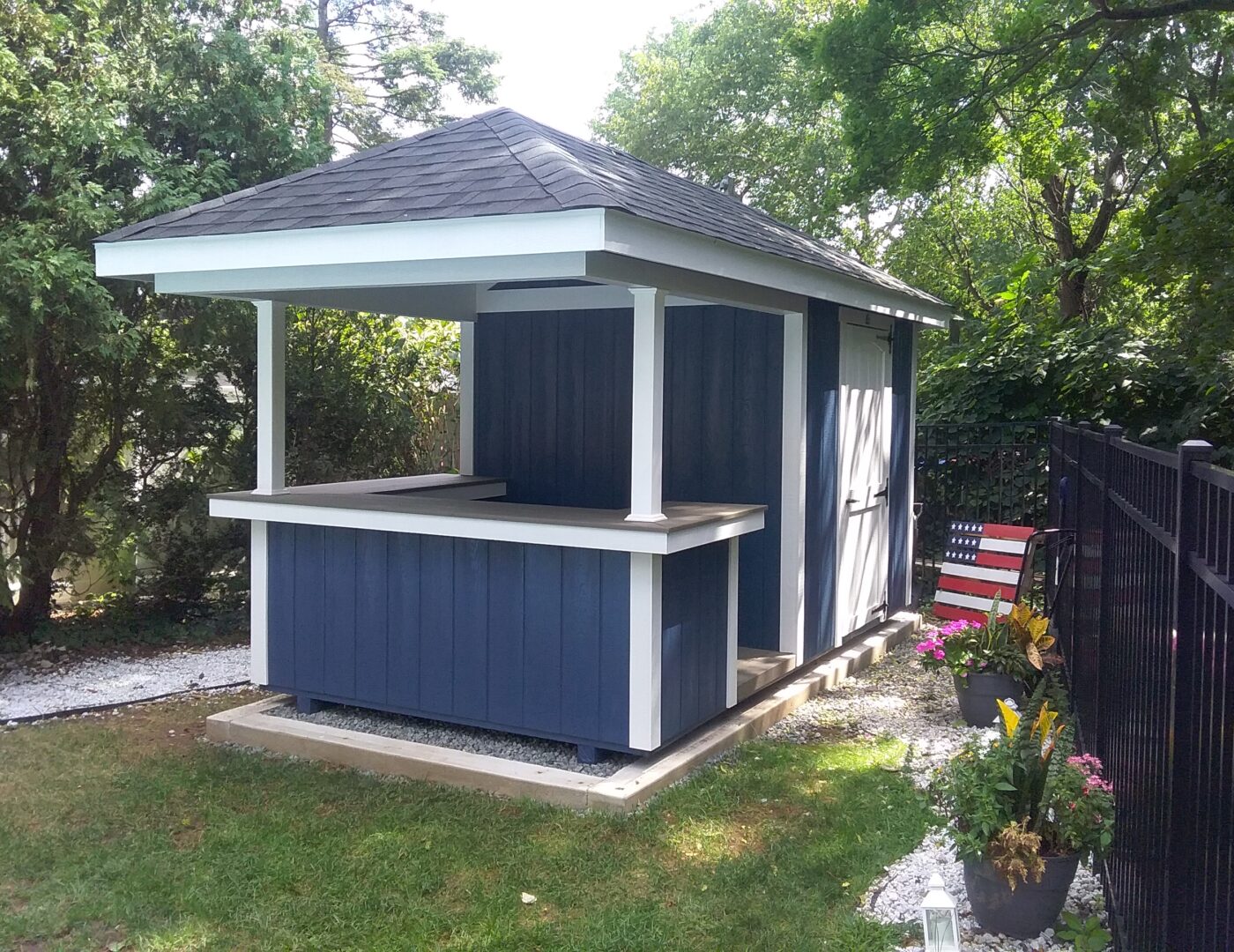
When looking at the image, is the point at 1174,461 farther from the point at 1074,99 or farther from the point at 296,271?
the point at 1074,99

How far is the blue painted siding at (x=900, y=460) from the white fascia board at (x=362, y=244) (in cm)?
397

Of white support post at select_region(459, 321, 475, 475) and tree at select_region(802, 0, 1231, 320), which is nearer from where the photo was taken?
white support post at select_region(459, 321, 475, 475)

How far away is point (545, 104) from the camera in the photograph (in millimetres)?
33469

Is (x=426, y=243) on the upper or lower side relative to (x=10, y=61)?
lower

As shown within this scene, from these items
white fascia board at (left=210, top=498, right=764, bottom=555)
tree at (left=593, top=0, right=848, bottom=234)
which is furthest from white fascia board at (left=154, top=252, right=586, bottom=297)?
tree at (left=593, top=0, right=848, bottom=234)

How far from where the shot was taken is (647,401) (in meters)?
4.36

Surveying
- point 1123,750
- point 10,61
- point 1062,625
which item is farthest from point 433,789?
point 10,61

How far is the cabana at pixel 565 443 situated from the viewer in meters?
4.28

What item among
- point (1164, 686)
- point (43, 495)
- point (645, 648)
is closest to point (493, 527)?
point (645, 648)

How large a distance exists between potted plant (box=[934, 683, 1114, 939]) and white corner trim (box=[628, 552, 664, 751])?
1441 millimetres

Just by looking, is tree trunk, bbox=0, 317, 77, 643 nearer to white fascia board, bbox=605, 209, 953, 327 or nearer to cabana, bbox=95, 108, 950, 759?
cabana, bbox=95, 108, 950, 759

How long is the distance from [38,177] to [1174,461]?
629 centimetres

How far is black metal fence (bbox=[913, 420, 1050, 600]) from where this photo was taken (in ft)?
29.2

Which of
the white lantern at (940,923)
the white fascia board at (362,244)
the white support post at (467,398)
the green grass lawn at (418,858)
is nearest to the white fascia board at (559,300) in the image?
the white support post at (467,398)
